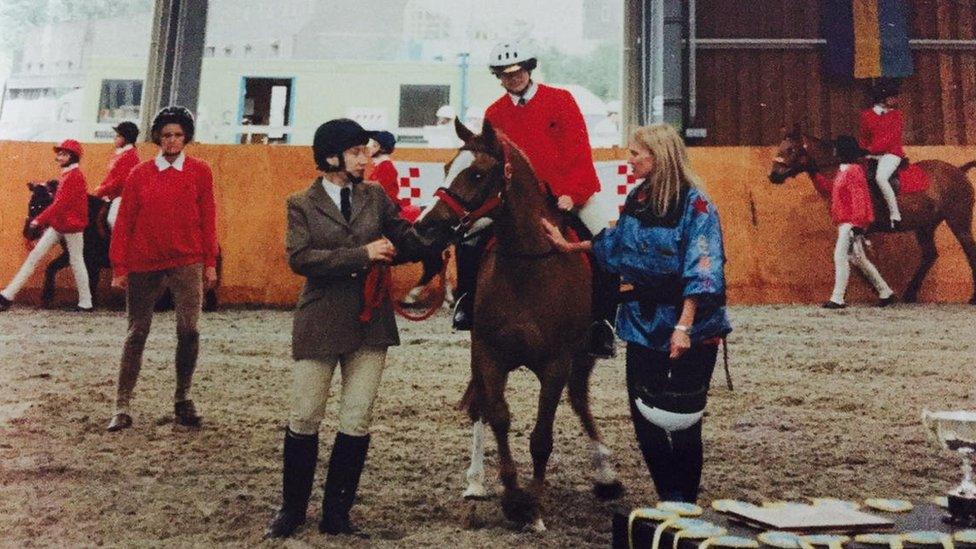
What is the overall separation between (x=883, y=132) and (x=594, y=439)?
4.71 meters

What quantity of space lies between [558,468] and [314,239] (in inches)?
49.6

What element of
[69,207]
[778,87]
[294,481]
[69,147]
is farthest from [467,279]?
[778,87]

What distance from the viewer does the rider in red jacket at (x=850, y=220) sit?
5.77 metres

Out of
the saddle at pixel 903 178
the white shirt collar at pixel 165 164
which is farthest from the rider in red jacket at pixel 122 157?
the saddle at pixel 903 178

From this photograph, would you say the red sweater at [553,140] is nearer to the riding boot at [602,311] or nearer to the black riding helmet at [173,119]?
the riding boot at [602,311]

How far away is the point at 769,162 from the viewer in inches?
249

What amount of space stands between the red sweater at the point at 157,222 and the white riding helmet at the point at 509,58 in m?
1.33

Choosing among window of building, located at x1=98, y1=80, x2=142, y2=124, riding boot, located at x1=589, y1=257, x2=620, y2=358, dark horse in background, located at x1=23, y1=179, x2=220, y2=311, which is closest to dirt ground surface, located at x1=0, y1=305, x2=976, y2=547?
dark horse in background, located at x1=23, y1=179, x2=220, y2=311

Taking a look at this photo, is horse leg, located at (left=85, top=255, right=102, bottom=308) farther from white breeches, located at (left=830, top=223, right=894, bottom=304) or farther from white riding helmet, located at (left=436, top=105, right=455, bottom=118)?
white breeches, located at (left=830, top=223, right=894, bottom=304)

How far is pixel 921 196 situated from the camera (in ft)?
20.0

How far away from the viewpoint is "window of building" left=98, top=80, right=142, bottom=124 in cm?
612

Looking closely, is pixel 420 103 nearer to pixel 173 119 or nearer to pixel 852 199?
pixel 852 199

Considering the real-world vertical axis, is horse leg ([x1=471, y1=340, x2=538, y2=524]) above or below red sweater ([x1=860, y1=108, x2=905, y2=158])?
below

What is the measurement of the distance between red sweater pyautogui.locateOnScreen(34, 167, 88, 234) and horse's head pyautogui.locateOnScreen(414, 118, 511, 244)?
13.3ft
